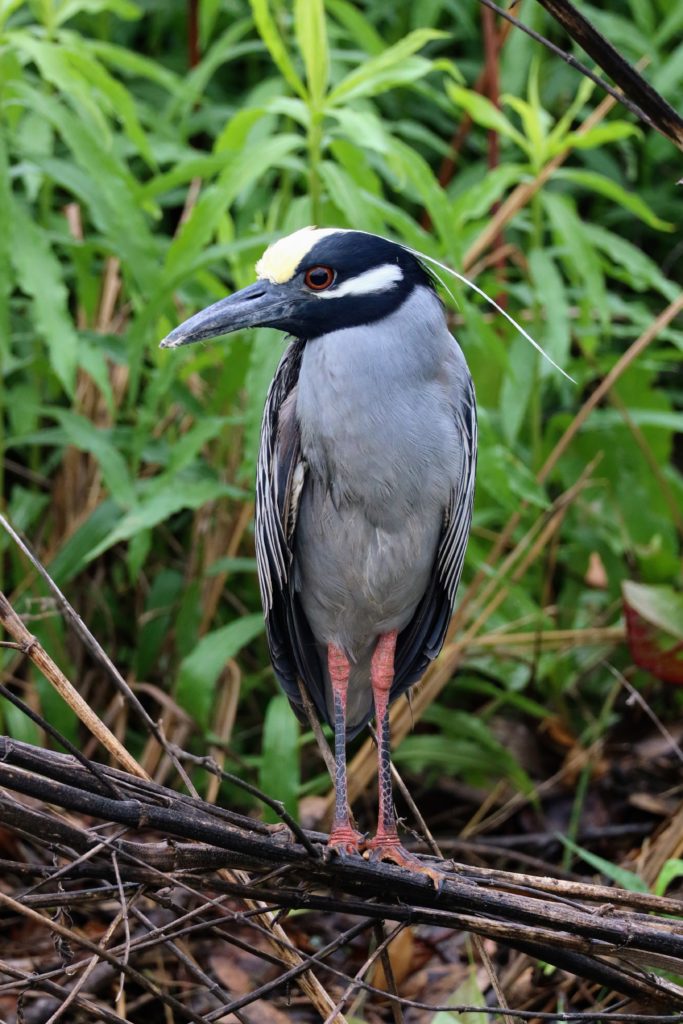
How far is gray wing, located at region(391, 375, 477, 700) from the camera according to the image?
2744 millimetres

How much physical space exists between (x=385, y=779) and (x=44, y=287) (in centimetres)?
148

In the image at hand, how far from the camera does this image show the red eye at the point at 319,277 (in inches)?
98.3

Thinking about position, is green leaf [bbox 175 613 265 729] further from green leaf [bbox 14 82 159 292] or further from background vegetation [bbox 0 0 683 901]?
green leaf [bbox 14 82 159 292]

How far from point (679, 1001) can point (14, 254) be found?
7.41 feet

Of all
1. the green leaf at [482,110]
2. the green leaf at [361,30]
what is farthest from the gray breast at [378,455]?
the green leaf at [361,30]

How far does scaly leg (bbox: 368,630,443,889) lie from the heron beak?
2.65ft

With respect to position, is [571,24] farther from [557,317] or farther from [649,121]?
[557,317]

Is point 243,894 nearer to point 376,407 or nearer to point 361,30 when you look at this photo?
point 376,407

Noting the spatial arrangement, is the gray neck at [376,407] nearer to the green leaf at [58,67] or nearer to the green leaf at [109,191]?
the green leaf at [109,191]

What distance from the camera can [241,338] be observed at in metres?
3.45

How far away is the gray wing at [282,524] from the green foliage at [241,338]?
38cm

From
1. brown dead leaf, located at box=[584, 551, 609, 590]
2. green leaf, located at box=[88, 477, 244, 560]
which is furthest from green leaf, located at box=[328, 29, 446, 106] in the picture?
brown dead leaf, located at box=[584, 551, 609, 590]

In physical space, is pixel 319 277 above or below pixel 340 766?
above

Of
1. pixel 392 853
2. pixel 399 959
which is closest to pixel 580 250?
pixel 392 853
